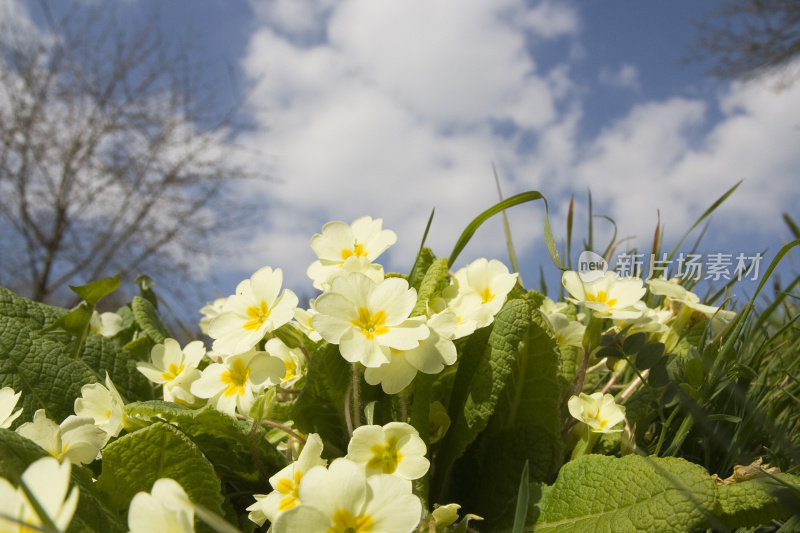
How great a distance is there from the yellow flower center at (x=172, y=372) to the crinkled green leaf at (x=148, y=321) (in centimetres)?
20

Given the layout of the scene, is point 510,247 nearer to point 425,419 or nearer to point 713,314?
point 713,314

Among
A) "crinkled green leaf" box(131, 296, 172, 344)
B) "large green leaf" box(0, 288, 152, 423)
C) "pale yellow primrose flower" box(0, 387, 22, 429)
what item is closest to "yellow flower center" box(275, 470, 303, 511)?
"pale yellow primrose flower" box(0, 387, 22, 429)

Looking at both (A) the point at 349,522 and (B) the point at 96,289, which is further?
(B) the point at 96,289

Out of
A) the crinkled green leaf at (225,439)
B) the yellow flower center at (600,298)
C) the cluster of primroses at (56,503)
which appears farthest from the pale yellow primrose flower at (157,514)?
the yellow flower center at (600,298)

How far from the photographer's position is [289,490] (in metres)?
0.61

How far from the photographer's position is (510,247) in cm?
145

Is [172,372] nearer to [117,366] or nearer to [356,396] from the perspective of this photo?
[117,366]

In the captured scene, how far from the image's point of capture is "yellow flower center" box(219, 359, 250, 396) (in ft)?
2.47

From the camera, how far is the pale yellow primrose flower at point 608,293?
0.77 m

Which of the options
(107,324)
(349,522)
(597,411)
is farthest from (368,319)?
(107,324)

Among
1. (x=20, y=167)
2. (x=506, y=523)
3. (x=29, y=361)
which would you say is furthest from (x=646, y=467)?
(x=20, y=167)

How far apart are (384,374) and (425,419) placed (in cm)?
10

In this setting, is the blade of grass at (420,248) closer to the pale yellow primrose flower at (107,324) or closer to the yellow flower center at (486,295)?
the yellow flower center at (486,295)

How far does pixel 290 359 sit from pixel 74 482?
1.12 feet
